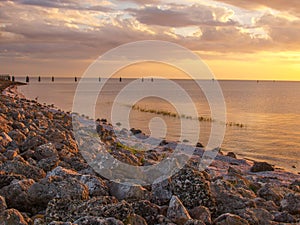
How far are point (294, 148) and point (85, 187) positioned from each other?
65.0ft

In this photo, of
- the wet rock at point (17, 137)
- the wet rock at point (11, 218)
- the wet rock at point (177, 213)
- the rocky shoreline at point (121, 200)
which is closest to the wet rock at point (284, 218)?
the rocky shoreline at point (121, 200)

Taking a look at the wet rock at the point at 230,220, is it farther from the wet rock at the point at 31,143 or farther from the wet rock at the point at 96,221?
the wet rock at the point at 31,143

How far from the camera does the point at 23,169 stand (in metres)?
6.48

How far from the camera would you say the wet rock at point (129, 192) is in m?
5.85

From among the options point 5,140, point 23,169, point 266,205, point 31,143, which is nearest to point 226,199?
point 266,205

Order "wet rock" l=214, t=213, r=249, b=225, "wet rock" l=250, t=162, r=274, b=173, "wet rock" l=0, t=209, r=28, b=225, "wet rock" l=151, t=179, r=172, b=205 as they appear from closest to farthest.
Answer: "wet rock" l=0, t=209, r=28, b=225 → "wet rock" l=214, t=213, r=249, b=225 → "wet rock" l=151, t=179, r=172, b=205 → "wet rock" l=250, t=162, r=274, b=173

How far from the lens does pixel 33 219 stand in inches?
195

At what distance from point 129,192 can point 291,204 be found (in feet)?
8.68

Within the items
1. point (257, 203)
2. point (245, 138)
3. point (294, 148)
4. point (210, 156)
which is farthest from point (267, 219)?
point (245, 138)

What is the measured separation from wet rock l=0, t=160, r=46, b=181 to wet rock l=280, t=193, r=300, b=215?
394cm

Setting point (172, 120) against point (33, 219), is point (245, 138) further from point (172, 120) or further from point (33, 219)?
point (33, 219)

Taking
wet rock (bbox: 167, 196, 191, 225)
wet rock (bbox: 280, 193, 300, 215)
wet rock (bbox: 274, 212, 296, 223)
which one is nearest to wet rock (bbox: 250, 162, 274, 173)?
wet rock (bbox: 280, 193, 300, 215)

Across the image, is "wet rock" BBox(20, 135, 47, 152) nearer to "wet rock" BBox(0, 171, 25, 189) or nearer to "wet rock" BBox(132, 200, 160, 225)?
"wet rock" BBox(0, 171, 25, 189)

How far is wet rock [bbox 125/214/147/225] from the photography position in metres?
4.56
